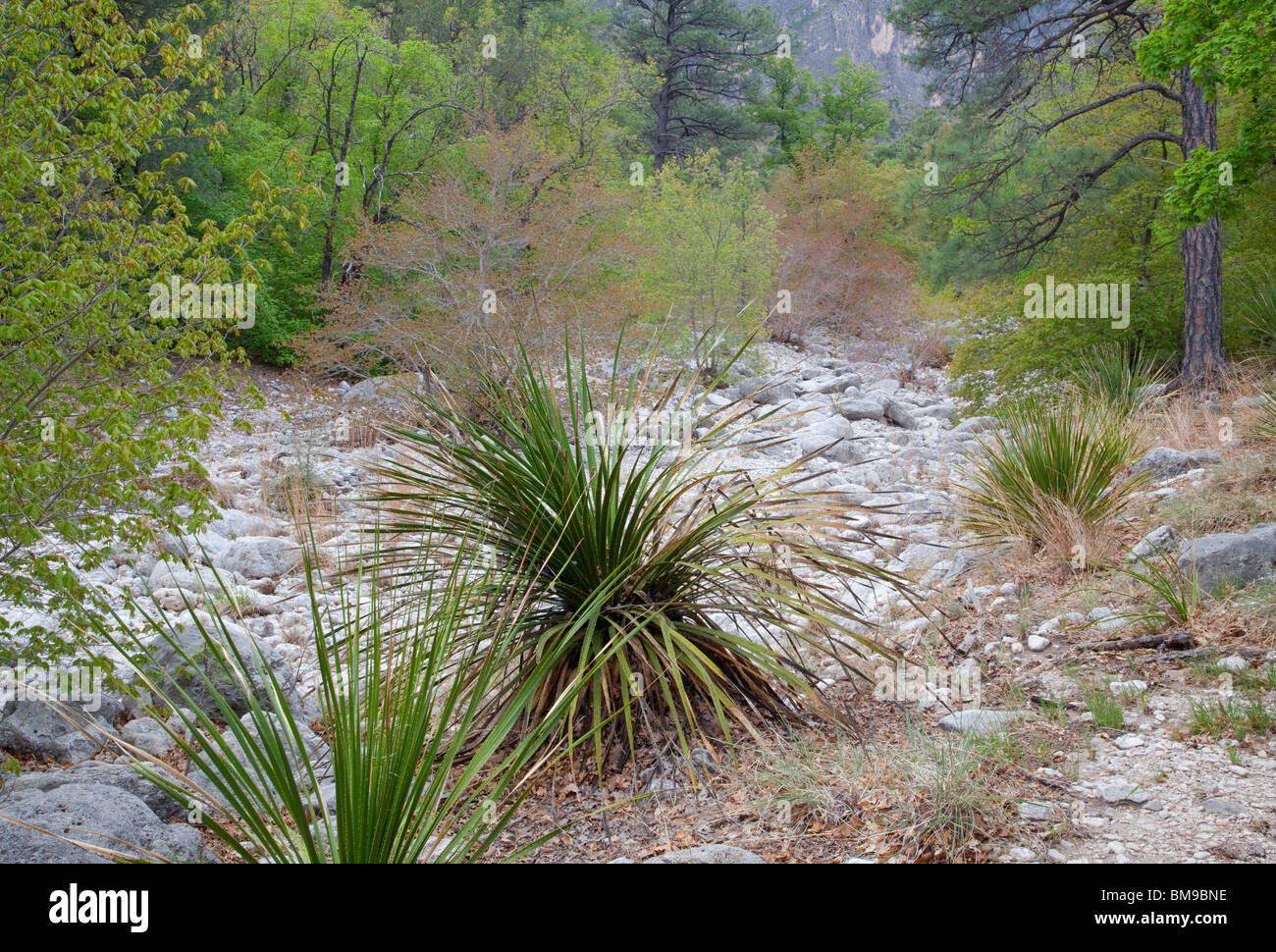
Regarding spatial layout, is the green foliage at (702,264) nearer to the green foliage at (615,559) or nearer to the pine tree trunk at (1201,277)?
the pine tree trunk at (1201,277)

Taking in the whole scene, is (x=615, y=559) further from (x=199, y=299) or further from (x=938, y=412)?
(x=938, y=412)

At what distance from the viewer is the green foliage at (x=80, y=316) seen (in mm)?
3439

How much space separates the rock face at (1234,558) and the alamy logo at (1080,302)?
7.49m

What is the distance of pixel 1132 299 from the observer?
12.2 meters

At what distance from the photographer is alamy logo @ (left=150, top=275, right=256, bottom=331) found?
398 centimetres

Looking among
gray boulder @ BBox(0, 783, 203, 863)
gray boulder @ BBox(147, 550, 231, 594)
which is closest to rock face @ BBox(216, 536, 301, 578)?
gray boulder @ BBox(147, 550, 231, 594)

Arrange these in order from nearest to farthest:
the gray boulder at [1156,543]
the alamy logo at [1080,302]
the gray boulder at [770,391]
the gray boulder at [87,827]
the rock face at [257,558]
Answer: the gray boulder at [87,827] → the gray boulder at [1156,543] → the rock face at [257,558] → the alamy logo at [1080,302] → the gray boulder at [770,391]

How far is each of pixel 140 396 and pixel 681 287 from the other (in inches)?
625

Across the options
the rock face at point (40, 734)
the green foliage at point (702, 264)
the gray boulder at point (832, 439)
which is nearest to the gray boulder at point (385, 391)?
the gray boulder at point (832, 439)

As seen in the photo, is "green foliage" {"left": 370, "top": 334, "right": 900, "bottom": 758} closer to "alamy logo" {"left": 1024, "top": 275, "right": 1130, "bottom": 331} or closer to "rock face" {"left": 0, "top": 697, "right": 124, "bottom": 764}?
"rock face" {"left": 0, "top": 697, "right": 124, "bottom": 764}

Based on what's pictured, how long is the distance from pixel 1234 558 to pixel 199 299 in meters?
5.31

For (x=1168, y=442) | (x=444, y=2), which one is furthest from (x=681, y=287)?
(x=444, y=2)

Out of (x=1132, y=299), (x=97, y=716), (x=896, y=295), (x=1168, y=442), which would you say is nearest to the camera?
(x=97, y=716)

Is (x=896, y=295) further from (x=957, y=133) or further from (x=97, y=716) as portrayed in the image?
(x=97, y=716)
